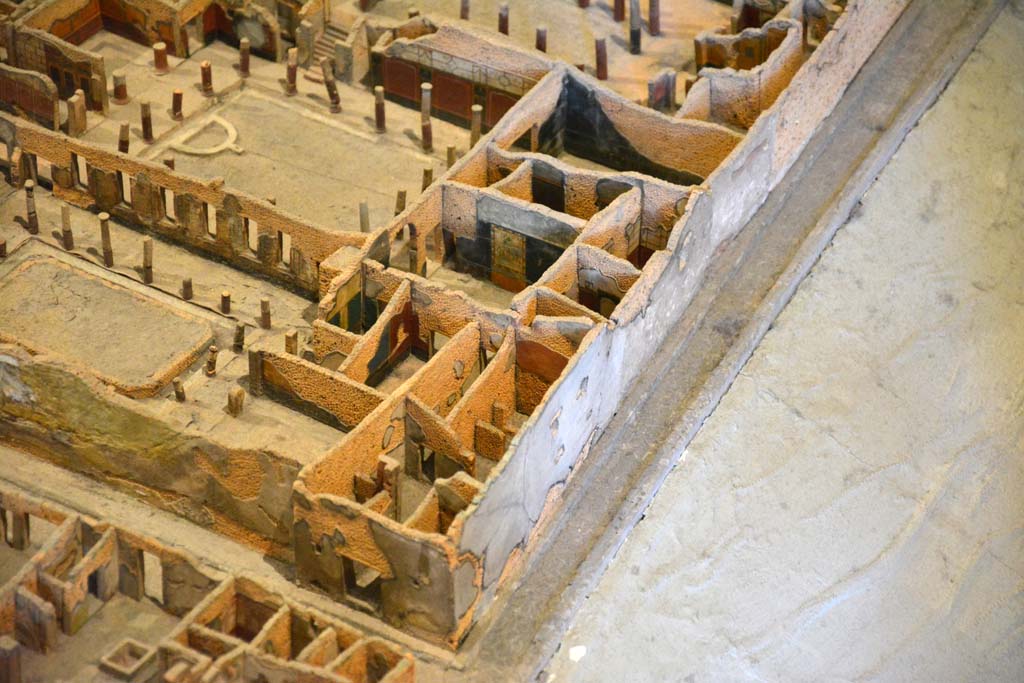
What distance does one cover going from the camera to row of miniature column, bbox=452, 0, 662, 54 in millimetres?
32094

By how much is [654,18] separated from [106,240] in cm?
971

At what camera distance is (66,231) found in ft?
92.2

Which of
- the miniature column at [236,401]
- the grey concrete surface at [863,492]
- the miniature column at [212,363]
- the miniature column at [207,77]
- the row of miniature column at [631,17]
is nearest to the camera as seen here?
the grey concrete surface at [863,492]

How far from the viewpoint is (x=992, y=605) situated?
25.2 m

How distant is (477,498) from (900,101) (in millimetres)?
11533

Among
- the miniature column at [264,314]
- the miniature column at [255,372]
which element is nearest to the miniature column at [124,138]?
the miniature column at [264,314]

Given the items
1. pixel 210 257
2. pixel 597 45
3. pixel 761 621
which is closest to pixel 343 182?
pixel 210 257

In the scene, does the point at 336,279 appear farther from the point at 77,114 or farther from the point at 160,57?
the point at 160,57

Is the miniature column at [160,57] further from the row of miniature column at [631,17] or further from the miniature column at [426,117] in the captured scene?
the miniature column at [426,117]

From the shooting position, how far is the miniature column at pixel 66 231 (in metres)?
27.9

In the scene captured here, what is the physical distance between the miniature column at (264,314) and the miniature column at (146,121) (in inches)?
162

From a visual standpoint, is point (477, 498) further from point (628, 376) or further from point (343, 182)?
point (343, 182)

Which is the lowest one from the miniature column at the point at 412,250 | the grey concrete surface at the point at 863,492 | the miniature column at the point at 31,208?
the grey concrete surface at the point at 863,492

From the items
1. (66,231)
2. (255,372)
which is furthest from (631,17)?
(255,372)
